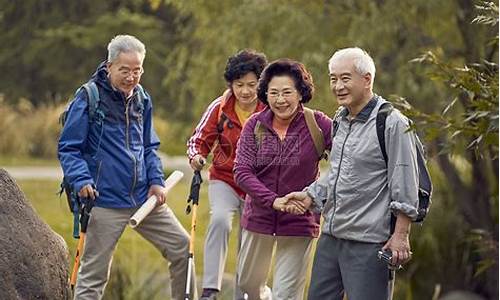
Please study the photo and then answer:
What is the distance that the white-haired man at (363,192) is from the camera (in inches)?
259

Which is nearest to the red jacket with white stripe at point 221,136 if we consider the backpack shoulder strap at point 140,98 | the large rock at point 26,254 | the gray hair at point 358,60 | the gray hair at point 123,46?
the backpack shoulder strap at point 140,98

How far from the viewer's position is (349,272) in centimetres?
670

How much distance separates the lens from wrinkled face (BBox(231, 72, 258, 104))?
8305 mm

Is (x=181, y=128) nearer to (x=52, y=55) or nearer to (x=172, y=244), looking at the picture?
(x=52, y=55)

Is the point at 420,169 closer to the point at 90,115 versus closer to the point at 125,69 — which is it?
the point at 125,69

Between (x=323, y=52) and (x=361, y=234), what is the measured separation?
7.40 metres

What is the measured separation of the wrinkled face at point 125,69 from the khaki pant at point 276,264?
108cm

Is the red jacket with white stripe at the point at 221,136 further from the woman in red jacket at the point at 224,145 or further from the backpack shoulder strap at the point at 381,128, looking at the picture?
the backpack shoulder strap at the point at 381,128

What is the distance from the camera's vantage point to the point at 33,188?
19078mm

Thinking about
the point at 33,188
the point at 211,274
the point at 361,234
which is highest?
the point at 361,234

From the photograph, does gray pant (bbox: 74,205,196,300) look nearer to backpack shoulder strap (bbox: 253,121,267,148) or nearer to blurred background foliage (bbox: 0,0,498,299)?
backpack shoulder strap (bbox: 253,121,267,148)

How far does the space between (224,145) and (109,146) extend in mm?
761

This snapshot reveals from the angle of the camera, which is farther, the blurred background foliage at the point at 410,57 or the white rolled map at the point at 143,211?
the blurred background foliage at the point at 410,57

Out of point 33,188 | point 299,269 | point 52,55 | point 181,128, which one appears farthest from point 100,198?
point 52,55
